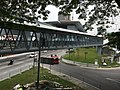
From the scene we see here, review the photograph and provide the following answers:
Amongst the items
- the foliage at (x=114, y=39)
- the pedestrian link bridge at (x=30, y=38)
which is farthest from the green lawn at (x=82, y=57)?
the foliage at (x=114, y=39)

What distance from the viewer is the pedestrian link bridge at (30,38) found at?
813 inches

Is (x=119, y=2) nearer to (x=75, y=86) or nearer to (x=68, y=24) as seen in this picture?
(x=75, y=86)

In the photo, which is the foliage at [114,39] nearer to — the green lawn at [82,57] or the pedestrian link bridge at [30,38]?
the pedestrian link bridge at [30,38]

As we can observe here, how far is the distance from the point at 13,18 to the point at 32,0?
58.4 inches

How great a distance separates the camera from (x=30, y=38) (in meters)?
34.0

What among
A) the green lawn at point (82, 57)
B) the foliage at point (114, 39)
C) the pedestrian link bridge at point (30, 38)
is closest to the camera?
the foliage at point (114, 39)

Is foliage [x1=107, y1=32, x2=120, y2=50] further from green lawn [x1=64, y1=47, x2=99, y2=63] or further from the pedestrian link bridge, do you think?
green lawn [x1=64, y1=47, x2=99, y2=63]

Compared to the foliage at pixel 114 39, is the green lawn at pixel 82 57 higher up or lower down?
lower down

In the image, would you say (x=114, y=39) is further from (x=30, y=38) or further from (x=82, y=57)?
(x=82, y=57)

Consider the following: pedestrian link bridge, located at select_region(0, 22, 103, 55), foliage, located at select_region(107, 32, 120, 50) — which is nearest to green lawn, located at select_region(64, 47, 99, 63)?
pedestrian link bridge, located at select_region(0, 22, 103, 55)

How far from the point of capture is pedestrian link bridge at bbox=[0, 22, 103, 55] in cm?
2065

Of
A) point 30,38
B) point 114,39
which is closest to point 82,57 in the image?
point 30,38

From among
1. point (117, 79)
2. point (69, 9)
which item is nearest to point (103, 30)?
point (69, 9)

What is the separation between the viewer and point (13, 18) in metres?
13.2
